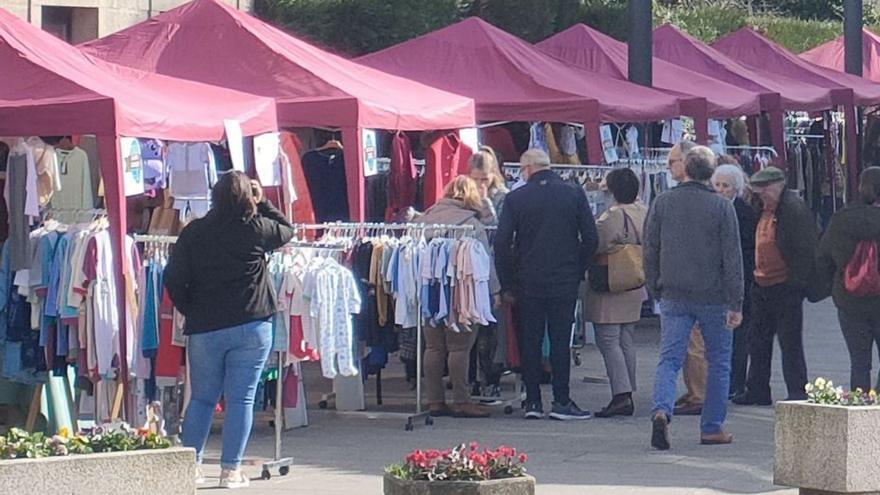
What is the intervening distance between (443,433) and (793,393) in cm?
262

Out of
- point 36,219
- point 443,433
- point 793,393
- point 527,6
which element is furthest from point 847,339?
point 527,6

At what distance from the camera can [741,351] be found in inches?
543

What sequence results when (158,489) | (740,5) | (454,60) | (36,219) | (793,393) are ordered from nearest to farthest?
(158,489), (36,219), (793,393), (454,60), (740,5)

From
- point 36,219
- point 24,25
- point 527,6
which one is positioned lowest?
point 36,219

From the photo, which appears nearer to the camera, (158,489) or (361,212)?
(158,489)

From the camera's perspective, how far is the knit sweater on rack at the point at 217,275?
9.77m

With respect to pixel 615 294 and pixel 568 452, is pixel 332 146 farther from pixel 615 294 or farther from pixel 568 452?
pixel 568 452

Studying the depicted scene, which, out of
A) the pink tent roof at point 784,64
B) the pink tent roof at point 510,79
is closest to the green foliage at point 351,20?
the pink tent roof at point 510,79

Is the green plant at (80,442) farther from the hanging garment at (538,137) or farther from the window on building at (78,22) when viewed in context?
the window on building at (78,22)

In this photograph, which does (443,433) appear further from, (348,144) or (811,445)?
(811,445)

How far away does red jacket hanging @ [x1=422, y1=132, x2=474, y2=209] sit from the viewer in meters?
15.8

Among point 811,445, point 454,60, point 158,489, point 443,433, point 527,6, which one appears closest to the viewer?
point 158,489

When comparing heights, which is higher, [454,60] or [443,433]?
[454,60]

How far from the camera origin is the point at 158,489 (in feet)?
24.7
